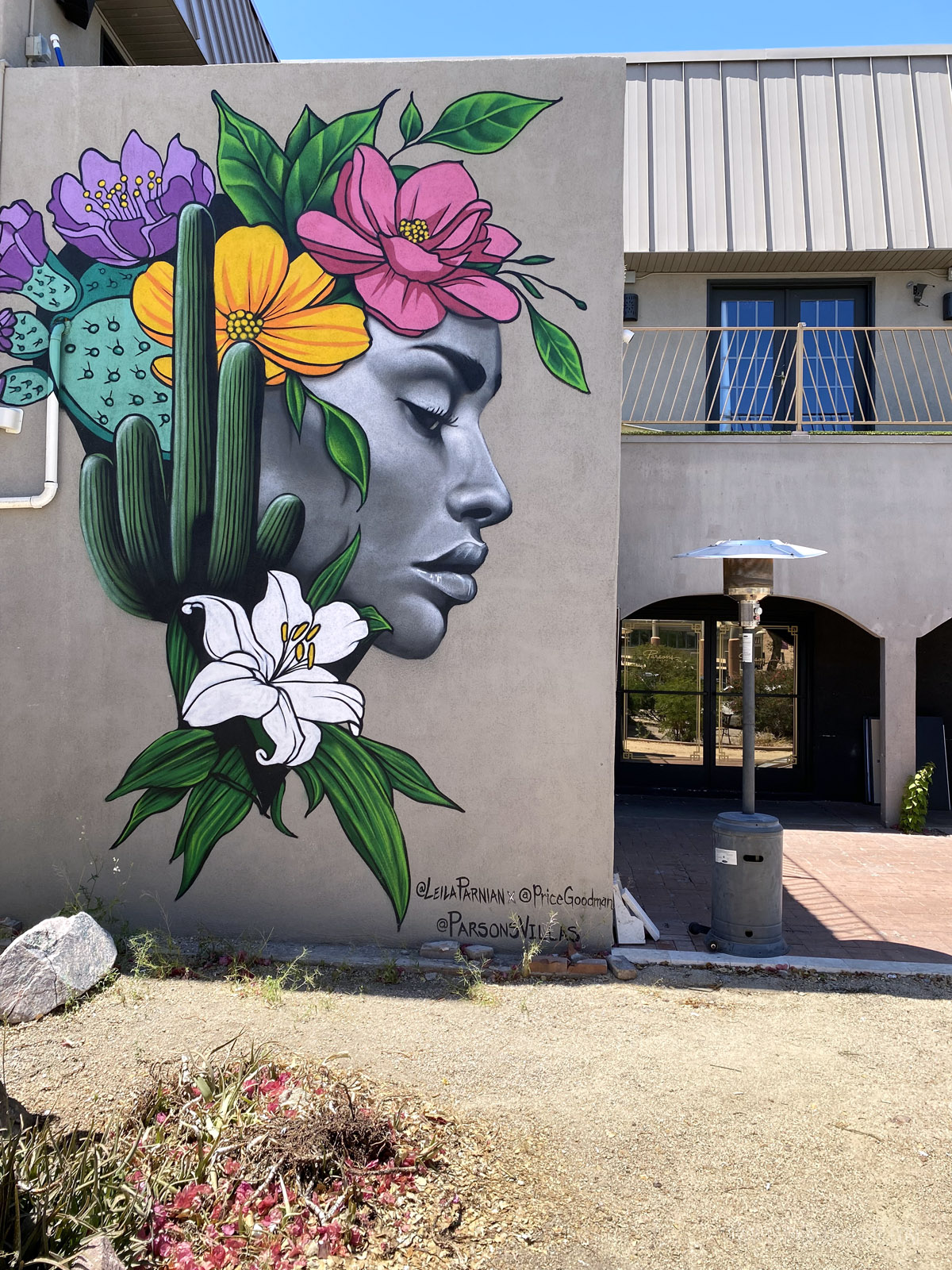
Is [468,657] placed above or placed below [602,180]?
below

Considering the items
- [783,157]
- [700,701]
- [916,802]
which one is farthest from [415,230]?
[700,701]

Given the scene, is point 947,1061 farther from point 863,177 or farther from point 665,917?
point 863,177

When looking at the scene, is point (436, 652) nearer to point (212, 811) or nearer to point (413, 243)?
point (212, 811)

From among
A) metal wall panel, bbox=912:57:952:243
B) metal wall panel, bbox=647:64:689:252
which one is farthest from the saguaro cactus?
metal wall panel, bbox=912:57:952:243

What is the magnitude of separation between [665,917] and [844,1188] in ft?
10.3

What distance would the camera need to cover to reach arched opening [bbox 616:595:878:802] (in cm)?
1139

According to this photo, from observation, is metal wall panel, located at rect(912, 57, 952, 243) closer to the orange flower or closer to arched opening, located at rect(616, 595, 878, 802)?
arched opening, located at rect(616, 595, 878, 802)

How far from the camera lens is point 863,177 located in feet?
34.6

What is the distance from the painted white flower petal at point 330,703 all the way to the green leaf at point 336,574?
502mm

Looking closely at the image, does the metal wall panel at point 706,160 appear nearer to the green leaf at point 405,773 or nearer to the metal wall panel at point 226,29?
the metal wall panel at point 226,29

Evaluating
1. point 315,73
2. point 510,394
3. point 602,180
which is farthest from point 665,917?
point 315,73

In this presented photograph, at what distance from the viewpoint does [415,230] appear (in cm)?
581

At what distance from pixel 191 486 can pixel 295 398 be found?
0.83 metres

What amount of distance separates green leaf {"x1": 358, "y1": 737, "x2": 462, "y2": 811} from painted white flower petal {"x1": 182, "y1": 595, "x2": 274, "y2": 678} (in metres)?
0.80
